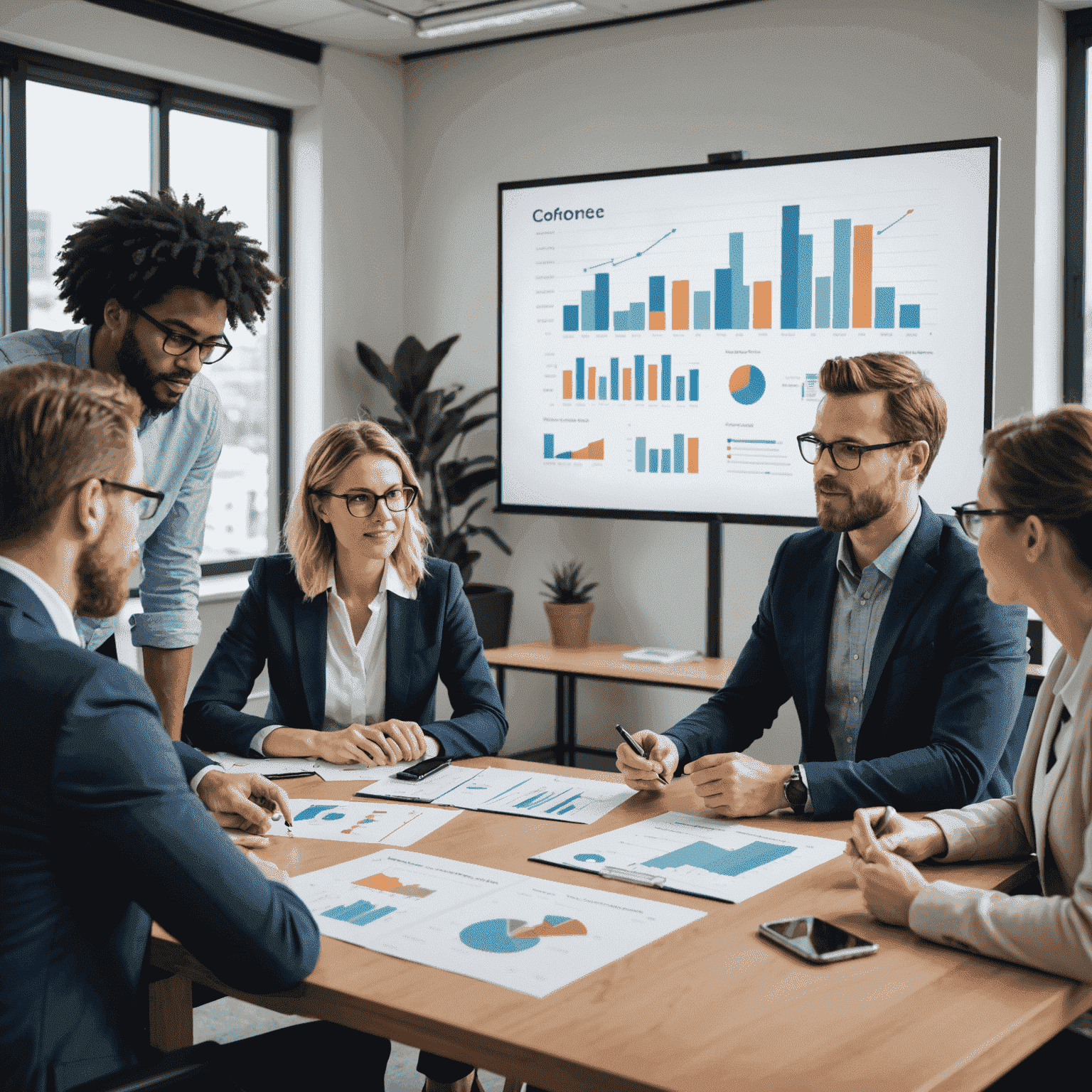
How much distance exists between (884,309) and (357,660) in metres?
2.18

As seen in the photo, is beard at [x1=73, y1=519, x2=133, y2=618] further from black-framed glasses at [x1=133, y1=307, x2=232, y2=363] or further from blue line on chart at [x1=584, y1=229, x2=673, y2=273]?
blue line on chart at [x1=584, y1=229, x2=673, y2=273]

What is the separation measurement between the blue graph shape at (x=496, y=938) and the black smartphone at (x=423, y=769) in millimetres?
678

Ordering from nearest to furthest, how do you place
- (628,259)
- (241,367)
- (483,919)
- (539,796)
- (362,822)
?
(483,919) → (362,822) → (539,796) → (628,259) → (241,367)

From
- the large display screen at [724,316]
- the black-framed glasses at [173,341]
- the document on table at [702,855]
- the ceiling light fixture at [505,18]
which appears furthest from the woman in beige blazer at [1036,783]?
the ceiling light fixture at [505,18]

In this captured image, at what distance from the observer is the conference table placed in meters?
1.09

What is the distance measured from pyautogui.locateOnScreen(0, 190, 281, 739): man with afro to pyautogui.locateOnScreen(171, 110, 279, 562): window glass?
7.06 ft

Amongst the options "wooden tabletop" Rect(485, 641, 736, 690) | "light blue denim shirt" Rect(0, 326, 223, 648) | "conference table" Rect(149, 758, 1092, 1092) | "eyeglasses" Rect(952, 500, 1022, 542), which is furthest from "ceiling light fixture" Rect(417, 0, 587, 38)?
"conference table" Rect(149, 758, 1092, 1092)

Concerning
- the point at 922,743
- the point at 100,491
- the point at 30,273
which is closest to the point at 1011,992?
the point at 922,743

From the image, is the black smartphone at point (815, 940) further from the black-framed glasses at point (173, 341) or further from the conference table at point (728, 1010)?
the black-framed glasses at point (173, 341)

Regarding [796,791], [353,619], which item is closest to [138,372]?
[353,619]

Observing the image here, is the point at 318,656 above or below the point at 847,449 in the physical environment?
below

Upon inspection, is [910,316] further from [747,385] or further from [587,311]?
[587,311]

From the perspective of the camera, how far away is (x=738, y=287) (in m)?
4.09

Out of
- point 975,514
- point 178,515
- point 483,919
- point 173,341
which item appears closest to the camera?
point 483,919
